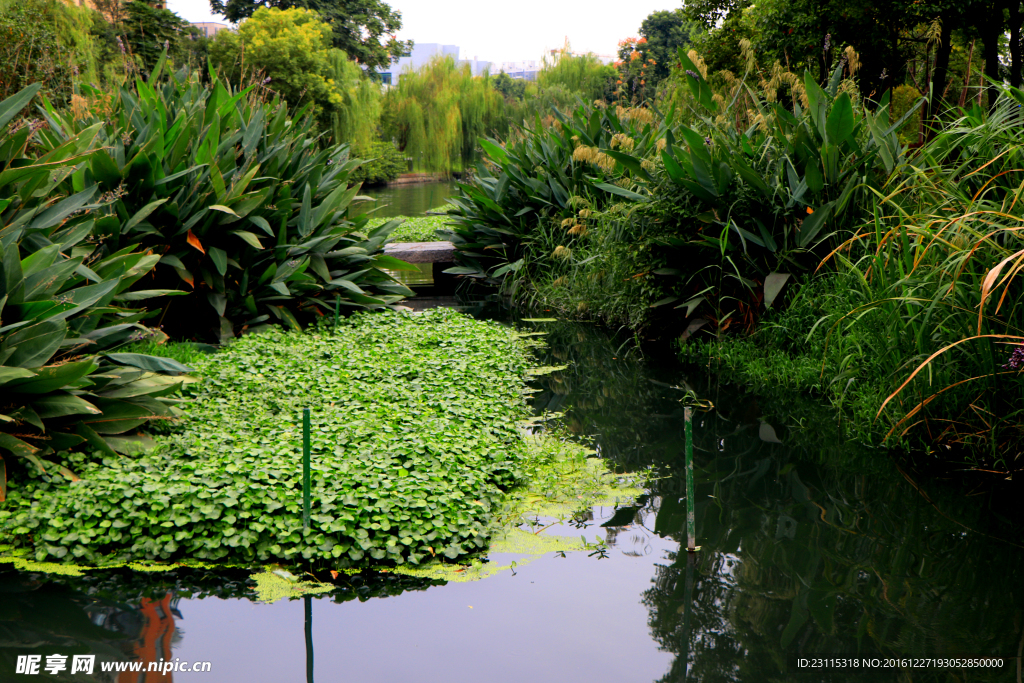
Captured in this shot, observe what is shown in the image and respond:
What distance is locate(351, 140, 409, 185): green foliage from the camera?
84.7 feet

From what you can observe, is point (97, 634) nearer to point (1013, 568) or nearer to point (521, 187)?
point (1013, 568)

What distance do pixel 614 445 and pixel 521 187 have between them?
5155mm

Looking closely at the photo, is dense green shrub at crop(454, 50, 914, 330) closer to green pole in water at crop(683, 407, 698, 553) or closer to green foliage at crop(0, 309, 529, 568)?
green foliage at crop(0, 309, 529, 568)

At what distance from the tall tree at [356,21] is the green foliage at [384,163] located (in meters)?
6.92

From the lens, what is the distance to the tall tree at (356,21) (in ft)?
104

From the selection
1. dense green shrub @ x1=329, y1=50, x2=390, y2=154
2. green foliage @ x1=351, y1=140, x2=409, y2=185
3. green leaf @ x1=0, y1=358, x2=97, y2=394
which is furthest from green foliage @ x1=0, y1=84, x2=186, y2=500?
green foliage @ x1=351, y1=140, x2=409, y2=185

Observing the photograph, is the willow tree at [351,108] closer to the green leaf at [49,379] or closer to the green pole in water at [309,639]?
the green leaf at [49,379]

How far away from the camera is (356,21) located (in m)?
33.7

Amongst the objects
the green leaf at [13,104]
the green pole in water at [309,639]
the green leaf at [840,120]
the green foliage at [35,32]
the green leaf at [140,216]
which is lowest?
the green pole in water at [309,639]

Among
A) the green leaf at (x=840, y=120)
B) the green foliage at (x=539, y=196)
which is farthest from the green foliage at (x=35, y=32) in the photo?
the green leaf at (x=840, y=120)

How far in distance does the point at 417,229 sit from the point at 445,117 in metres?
14.7

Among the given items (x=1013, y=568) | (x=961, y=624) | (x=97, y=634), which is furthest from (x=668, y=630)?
(x=97, y=634)

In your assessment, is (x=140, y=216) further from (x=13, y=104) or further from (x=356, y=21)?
(x=356, y=21)

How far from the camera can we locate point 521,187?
28.0 feet
